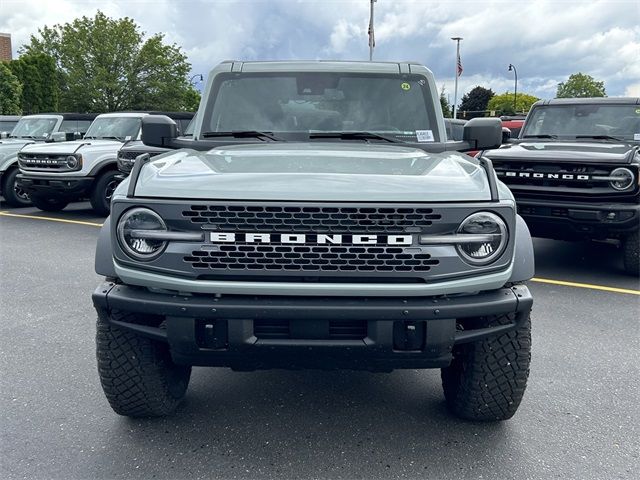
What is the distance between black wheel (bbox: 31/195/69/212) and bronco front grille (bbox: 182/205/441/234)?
9.47 metres

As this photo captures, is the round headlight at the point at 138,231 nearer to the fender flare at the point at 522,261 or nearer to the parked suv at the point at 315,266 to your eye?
the parked suv at the point at 315,266

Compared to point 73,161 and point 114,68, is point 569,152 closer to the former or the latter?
point 73,161

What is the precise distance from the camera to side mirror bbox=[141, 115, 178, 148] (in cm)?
377

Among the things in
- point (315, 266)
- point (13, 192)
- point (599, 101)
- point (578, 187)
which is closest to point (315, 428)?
point (315, 266)

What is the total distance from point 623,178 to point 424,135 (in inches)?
118

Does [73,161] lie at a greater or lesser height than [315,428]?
greater

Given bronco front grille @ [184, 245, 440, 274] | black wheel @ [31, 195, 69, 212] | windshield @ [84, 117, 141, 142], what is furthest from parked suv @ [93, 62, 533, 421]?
black wheel @ [31, 195, 69, 212]

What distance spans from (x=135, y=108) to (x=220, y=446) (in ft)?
136

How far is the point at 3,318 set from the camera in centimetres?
488

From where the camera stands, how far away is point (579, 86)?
100500 mm

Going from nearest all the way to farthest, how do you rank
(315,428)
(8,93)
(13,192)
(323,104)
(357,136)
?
1. (315,428)
2. (357,136)
3. (323,104)
4. (13,192)
5. (8,93)

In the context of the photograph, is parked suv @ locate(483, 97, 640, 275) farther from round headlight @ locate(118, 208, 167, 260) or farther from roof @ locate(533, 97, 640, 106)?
round headlight @ locate(118, 208, 167, 260)

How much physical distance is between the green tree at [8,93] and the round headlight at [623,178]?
33.4 meters

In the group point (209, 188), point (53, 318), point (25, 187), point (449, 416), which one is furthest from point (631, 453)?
point (25, 187)
